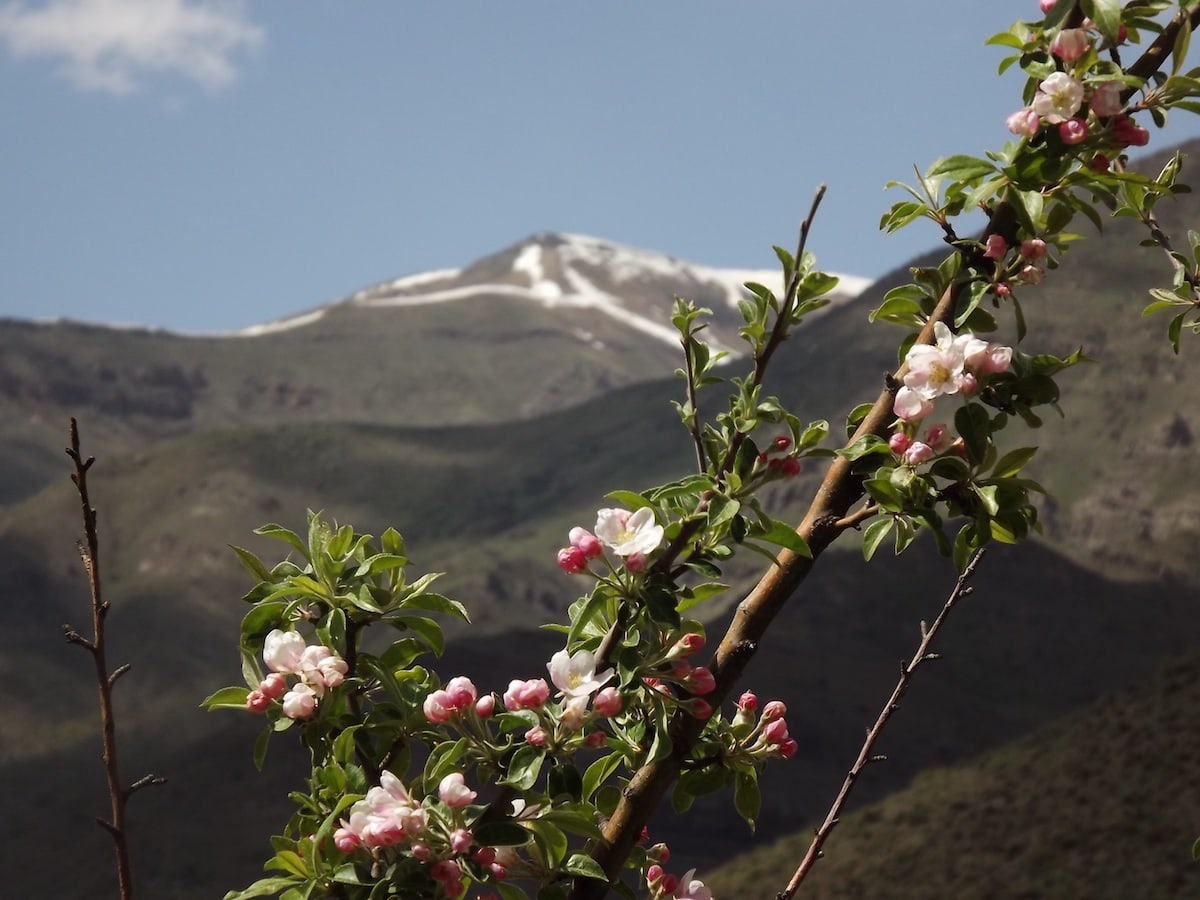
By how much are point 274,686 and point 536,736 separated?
1.19 ft

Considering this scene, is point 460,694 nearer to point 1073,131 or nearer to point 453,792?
point 453,792

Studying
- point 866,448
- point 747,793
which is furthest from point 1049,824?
point 866,448

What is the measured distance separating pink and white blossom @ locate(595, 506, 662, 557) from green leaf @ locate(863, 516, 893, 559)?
8.7 inches

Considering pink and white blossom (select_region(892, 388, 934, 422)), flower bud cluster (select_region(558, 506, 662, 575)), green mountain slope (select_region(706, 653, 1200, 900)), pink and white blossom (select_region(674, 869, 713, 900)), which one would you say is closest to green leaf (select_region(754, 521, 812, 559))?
flower bud cluster (select_region(558, 506, 662, 575))

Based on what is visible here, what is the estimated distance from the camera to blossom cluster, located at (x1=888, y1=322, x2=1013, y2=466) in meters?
1.55

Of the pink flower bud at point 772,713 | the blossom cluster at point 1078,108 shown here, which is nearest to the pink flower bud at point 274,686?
the pink flower bud at point 772,713

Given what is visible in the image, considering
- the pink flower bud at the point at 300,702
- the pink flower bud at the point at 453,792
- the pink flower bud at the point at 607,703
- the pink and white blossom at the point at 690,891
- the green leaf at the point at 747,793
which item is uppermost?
the pink flower bud at the point at 300,702

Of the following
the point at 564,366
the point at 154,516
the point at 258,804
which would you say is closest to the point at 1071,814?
the point at 258,804

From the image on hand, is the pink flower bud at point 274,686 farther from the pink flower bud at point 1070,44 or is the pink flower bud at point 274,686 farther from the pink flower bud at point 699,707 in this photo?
the pink flower bud at point 1070,44

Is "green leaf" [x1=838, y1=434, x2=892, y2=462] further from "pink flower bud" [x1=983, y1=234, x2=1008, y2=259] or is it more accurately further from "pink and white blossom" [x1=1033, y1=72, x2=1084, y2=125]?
"pink and white blossom" [x1=1033, y1=72, x2=1084, y2=125]

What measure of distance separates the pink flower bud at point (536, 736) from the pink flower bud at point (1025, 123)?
87 cm

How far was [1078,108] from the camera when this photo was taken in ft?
5.48

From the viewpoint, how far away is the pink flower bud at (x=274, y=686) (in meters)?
1.66

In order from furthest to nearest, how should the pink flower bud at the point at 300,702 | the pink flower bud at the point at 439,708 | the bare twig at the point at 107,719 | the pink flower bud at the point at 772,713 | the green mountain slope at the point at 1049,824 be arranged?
the green mountain slope at the point at 1049,824 < the pink flower bud at the point at 772,713 < the pink flower bud at the point at 300,702 < the pink flower bud at the point at 439,708 < the bare twig at the point at 107,719
